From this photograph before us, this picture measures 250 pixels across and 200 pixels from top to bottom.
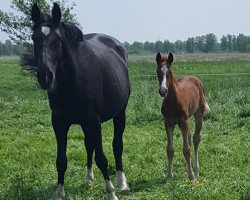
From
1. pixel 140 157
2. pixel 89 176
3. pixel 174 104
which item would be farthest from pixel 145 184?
pixel 140 157

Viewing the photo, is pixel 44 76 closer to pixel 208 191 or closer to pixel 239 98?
pixel 208 191

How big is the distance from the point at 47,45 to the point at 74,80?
0.63 meters

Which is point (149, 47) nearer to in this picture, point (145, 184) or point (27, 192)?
point (145, 184)

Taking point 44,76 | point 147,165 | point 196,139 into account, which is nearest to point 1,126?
point 147,165

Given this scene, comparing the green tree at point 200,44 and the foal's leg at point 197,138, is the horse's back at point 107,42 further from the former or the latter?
the green tree at point 200,44

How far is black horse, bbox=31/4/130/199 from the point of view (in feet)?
13.9

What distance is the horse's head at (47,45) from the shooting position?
4.05m

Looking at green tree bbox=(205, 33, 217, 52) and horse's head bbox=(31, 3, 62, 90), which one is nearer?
horse's head bbox=(31, 3, 62, 90)

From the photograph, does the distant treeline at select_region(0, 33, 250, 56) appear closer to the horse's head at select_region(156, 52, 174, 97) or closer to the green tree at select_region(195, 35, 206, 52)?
the green tree at select_region(195, 35, 206, 52)

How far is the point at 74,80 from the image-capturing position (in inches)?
186

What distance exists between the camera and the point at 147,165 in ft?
21.8

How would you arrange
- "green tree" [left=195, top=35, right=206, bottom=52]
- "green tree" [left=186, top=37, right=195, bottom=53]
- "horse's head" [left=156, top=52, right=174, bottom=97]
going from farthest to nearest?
"green tree" [left=186, top=37, right=195, bottom=53] < "green tree" [left=195, top=35, right=206, bottom=52] < "horse's head" [left=156, top=52, right=174, bottom=97]

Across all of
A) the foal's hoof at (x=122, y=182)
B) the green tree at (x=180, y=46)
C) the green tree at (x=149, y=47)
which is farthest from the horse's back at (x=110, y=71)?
the green tree at (x=149, y=47)

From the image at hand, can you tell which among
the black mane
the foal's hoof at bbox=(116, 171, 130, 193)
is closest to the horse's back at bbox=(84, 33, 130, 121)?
the black mane
